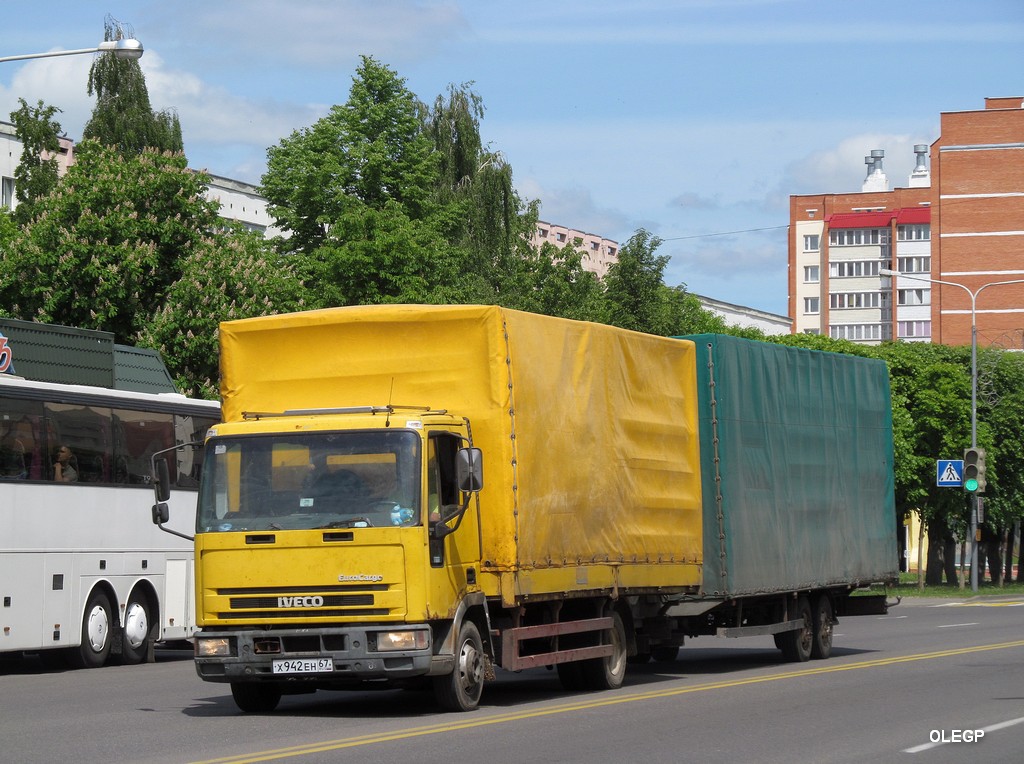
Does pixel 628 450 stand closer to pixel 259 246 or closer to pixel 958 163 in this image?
pixel 259 246

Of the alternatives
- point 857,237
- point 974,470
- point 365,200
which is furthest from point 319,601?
point 857,237

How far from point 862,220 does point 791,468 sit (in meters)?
132

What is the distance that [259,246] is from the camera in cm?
5084

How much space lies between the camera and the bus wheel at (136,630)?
22.5 m

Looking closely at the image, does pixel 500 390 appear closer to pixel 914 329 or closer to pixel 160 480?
pixel 160 480

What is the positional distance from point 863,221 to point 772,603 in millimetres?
132647

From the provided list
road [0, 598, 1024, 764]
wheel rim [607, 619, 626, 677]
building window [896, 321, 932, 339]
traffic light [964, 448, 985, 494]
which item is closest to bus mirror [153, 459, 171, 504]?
road [0, 598, 1024, 764]

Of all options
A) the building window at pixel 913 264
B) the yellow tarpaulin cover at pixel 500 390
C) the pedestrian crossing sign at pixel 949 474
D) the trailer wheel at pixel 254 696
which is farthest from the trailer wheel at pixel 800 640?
the building window at pixel 913 264

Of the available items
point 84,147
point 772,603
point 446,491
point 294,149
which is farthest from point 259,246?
point 446,491

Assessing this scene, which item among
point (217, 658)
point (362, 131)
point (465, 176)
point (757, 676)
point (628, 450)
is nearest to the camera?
point (217, 658)

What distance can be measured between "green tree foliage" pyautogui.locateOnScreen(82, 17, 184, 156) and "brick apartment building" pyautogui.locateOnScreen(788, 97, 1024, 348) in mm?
59452

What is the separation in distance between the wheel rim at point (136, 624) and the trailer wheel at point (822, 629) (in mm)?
9170

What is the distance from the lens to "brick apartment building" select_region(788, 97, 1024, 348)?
11081cm

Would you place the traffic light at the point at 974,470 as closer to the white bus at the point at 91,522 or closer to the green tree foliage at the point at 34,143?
the white bus at the point at 91,522
